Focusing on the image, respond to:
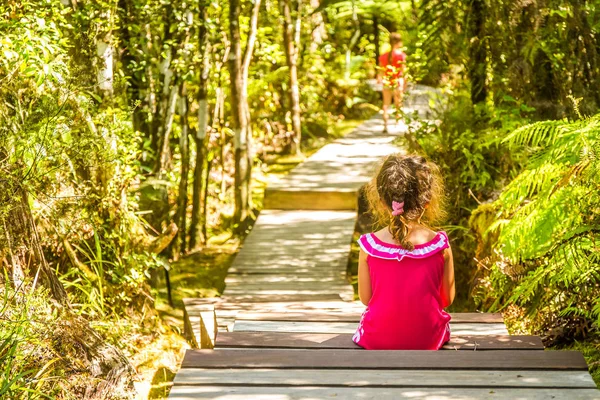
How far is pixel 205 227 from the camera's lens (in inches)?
463

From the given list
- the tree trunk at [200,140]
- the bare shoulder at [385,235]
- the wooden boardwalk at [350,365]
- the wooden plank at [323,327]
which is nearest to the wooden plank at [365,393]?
the wooden boardwalk at [350,365]

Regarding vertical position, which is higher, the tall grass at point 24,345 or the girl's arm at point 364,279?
the girl's arm at point 364,279

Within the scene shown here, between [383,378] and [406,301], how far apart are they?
2.47ft

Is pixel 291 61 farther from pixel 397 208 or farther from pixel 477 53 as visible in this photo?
pixel 397 208

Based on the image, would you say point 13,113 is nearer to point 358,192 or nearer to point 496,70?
point 496,70

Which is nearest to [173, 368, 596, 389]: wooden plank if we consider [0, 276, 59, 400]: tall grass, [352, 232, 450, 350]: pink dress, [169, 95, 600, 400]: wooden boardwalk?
[169, 95, 600, 400]: wooden boardwalk

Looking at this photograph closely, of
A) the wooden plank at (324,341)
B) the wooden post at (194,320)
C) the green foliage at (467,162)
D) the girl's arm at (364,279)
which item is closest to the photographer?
the wooden plank at (324,341)

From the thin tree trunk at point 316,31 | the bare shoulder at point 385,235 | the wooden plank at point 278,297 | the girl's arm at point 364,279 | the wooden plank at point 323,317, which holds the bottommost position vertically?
the wooden plank at point 278,297

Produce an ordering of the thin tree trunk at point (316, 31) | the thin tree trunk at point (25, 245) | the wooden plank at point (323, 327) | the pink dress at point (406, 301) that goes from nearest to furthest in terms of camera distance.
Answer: the pink dress at point (406, 301) → the wooden plank at point (323, 327) → the thin tree trunk at point (25, 245) → the thin tree trunk at point (316, 31)

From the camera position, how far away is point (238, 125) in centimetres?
1159

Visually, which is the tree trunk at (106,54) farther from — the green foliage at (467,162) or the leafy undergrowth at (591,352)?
the leafy undergrowth at (591,352)

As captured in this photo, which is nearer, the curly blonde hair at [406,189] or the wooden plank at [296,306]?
the curly blonde hair at [406,189]

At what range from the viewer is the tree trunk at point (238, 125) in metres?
11.1

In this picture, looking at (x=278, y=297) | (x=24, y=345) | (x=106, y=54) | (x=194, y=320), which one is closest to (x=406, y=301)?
(x=24, y=345)
